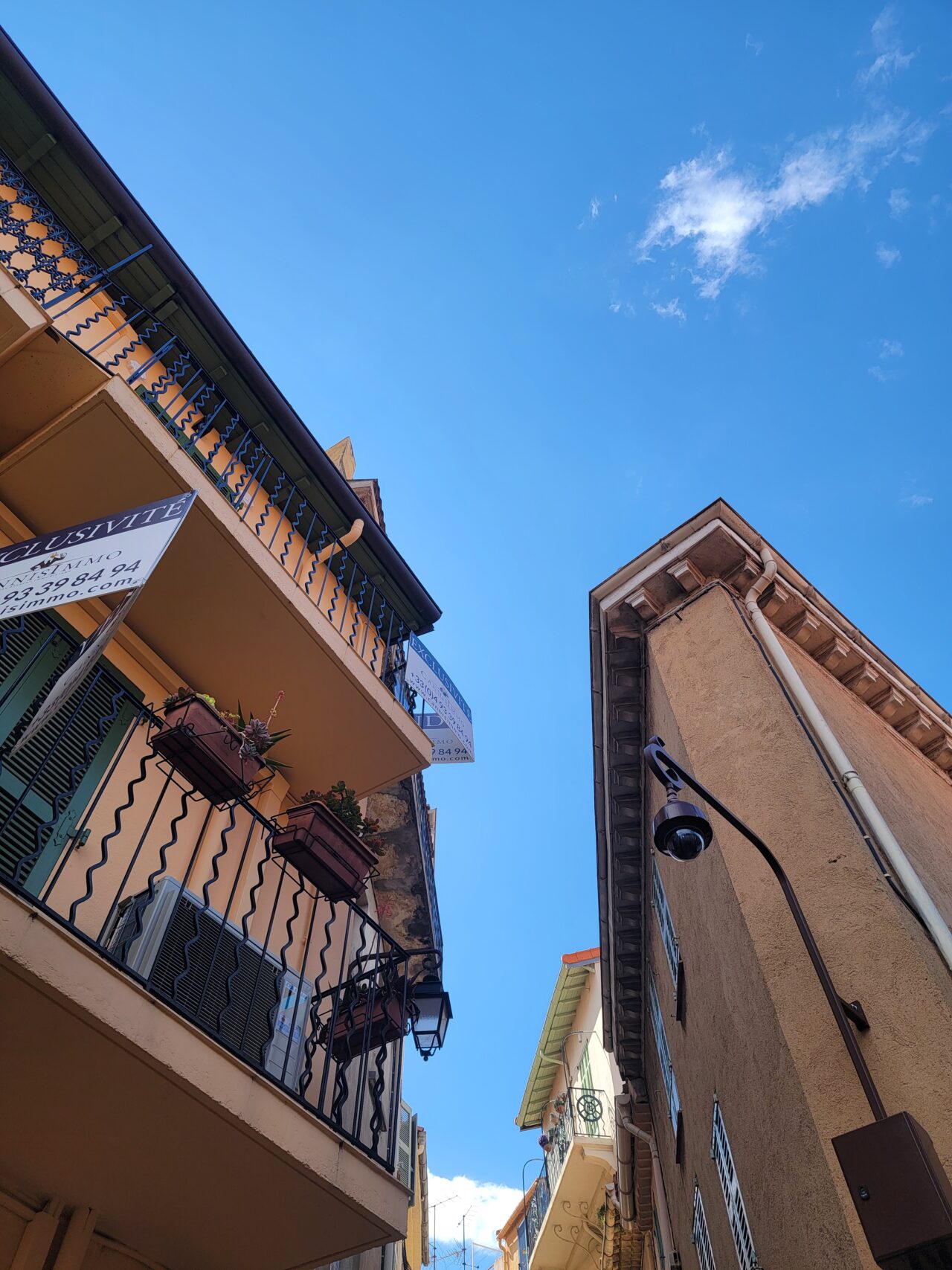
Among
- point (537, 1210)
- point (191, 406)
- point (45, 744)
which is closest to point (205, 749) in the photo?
point (45, 744)

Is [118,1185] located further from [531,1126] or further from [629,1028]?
[531,1126]

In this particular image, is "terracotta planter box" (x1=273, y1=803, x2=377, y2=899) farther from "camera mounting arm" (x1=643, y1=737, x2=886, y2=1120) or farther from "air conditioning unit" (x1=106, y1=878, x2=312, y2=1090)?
"camera mounting arm" (x1=643, y1=737, x2=886, y2=1120)

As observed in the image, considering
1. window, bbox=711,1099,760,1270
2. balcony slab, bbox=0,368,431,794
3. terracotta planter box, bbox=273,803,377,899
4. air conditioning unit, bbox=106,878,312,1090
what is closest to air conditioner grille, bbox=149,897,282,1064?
air conditioning unit, bbox=106,878,312,1090

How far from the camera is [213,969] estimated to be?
5.44 metres

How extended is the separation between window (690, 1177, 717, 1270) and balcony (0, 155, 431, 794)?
511cm

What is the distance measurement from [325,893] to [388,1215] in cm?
194

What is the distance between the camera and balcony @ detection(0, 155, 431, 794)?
231 inches

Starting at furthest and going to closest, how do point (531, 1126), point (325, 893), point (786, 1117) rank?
point (531, 1126) < point (325, 893) < point (786, 1117)

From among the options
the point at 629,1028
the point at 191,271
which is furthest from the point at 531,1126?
the point at 191,271

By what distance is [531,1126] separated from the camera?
28.5 meters

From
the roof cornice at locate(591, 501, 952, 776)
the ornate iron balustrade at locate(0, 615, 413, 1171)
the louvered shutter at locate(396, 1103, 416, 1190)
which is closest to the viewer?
the ornate iron balustrade at locate(0, 615, 413, 1171)

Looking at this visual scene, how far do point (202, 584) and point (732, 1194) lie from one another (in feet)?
20.0

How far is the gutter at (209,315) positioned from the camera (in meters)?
7.61

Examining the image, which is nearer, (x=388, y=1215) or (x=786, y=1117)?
(x=786, y=1117)
